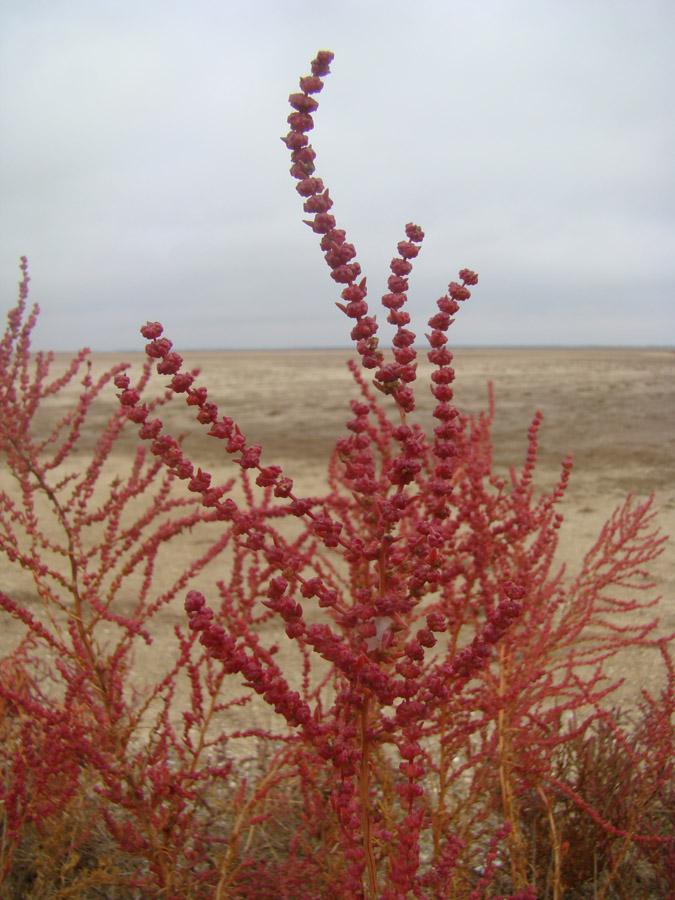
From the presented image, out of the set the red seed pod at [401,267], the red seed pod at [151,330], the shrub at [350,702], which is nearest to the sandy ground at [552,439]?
the shrub at [350,702]

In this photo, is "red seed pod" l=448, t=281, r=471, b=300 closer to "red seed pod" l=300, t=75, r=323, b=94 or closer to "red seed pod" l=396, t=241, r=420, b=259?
"red seed pod" l=396, t=241, r=420, b=259

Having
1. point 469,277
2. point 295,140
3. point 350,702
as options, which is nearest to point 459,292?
point 469,277

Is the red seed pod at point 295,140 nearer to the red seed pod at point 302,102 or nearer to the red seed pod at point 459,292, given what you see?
the red seed pod at point 302,102

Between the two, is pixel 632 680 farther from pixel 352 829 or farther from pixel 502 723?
pixel 352 829

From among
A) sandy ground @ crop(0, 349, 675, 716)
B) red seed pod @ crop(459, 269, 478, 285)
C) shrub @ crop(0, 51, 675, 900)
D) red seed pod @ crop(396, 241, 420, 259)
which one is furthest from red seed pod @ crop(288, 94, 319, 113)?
sandy ground @ crop(0, 349, 675, 716)

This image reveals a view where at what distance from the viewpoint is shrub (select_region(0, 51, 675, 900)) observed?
3.90 feet

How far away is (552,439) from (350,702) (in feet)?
41.4

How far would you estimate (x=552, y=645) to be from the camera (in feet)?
8.01

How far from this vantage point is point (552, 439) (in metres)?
13.2

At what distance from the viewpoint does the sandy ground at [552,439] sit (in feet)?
22.1

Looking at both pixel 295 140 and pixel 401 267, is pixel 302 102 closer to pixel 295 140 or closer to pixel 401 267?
pixel 295 140

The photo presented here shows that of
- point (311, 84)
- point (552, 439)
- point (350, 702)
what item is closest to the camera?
point (311, 84)

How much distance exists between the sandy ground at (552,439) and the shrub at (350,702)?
1894 millimetres

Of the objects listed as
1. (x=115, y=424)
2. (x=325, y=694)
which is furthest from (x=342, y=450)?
(x=325, y=694)
